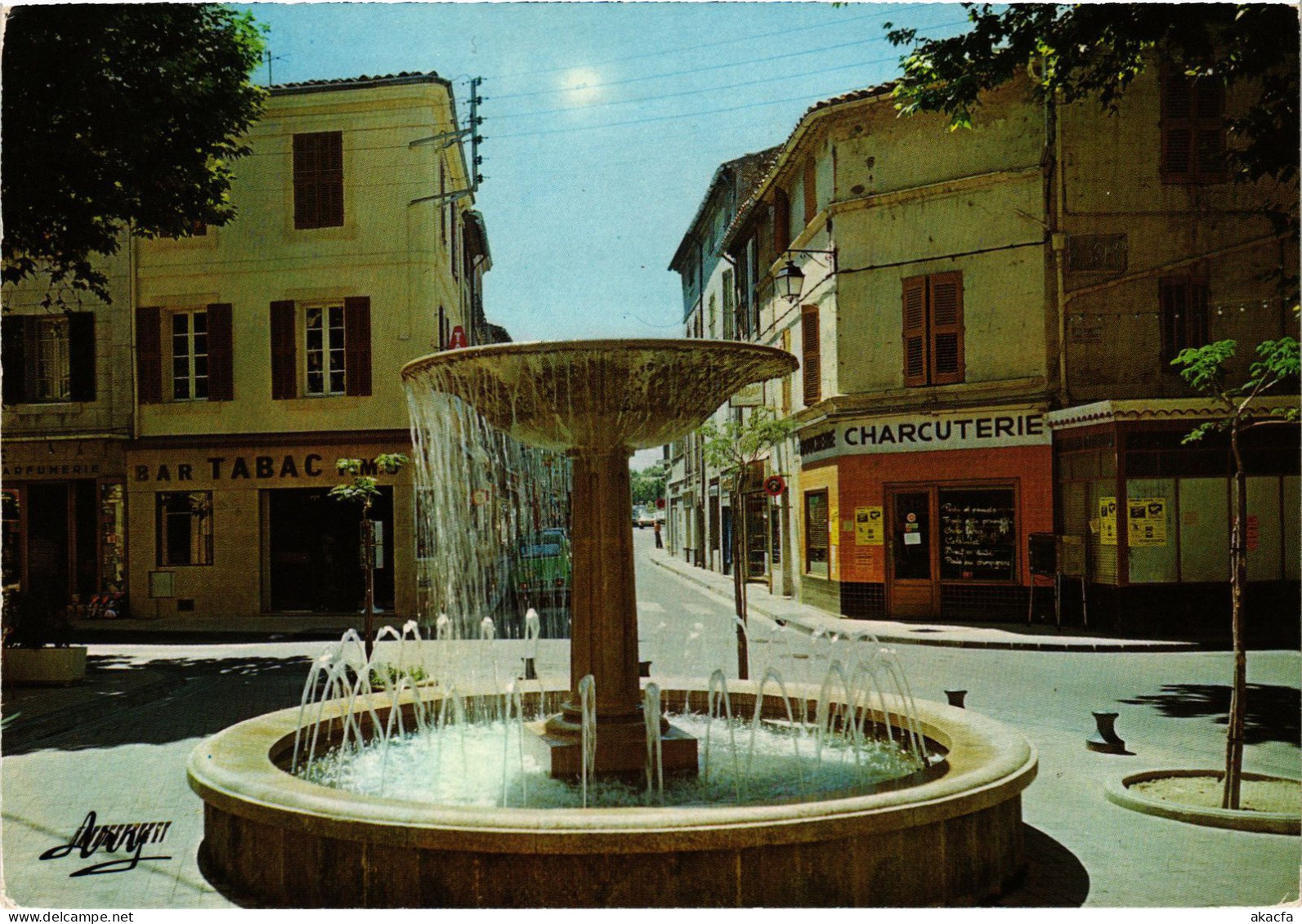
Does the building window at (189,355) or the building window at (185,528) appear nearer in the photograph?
the building window at (185,528)

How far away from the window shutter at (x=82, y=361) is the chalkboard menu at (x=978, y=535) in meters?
17.6

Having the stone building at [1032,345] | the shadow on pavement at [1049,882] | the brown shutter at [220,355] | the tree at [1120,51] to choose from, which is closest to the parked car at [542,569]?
the stone building at [1032,345]

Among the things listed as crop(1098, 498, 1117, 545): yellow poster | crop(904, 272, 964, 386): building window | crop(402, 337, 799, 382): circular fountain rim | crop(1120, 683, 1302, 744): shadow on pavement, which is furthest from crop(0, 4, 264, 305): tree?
crop(1098, 498, 1117, 545): yellow poster

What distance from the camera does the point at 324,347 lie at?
846 inches

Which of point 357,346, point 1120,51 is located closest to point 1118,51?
point 1120,51

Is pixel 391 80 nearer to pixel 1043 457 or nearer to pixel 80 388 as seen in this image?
pixel 80 388

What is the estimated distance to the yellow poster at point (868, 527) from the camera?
771 inches

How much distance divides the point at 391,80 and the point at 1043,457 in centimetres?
1474

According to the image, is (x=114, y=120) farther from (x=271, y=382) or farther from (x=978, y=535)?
(x=978, y=535)

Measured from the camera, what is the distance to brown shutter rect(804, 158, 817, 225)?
21.9 m

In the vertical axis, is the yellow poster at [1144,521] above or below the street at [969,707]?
above

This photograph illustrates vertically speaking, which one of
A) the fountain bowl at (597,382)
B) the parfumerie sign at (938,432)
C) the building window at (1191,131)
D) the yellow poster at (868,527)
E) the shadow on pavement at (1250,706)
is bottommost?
the shadow on pavement at (1250,706)

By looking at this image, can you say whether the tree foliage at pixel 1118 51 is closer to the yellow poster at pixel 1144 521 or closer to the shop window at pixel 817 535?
the yellow poster at pixel 1144 521

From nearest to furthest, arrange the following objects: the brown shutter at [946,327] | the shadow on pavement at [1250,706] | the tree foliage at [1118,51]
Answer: the tree foliage at [1118,51] → the shadow on pavement at [1250,706] → the brown shutter at [946,327]
